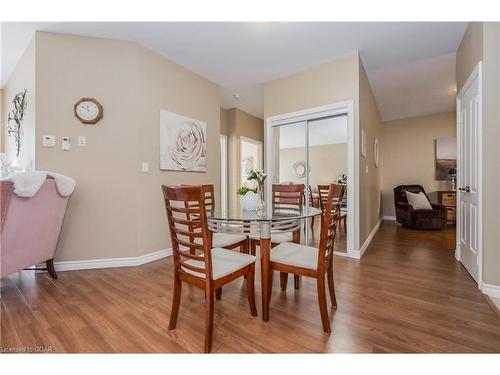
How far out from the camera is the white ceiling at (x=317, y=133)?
124 inches

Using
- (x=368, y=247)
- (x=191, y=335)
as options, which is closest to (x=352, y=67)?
(x=368, y=247)

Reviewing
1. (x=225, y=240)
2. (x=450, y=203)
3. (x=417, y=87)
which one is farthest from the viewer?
(x=450, y=203)

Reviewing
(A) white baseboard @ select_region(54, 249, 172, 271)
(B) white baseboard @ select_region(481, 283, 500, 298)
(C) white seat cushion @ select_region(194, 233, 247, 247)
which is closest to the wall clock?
(A) white baseboard @ select_region(54, 249, 172, 271)

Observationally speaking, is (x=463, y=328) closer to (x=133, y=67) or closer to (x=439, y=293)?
(x=439, y=293)

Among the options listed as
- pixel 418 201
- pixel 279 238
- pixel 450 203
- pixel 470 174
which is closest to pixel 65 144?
pixel 279 238

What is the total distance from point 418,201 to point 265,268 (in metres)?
4.55

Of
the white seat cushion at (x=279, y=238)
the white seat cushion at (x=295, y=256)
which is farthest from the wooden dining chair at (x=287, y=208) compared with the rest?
the white seat cushion at (x=295, y=256)

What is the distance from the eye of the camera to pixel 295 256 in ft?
5.49

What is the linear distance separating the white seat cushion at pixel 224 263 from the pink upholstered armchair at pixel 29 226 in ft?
4.85

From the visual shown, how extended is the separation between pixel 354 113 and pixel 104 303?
3.28m

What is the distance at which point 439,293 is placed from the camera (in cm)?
197

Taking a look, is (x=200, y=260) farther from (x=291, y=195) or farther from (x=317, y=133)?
(x=317, y=133)

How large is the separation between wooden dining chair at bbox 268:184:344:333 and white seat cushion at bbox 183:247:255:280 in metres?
0.22
